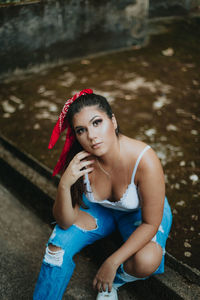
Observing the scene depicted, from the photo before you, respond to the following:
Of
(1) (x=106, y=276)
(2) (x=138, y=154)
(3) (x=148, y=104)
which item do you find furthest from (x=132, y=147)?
(3) (x=148, y=104)

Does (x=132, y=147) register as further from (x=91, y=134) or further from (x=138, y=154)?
(x=91, y=134)

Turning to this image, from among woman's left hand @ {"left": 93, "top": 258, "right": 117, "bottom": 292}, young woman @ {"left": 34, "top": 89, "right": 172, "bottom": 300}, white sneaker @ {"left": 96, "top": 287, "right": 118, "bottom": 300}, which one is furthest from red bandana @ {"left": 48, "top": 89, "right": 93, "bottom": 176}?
white sneaker @ {"left": 96, "top": 287, "right": 118, "bottom": 300}

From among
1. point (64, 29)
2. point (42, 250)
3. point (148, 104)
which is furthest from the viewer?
point (64, 29)

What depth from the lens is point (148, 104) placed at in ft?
15.0

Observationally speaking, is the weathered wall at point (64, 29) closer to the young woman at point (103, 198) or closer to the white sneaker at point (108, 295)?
the young woman at point (103, 198)

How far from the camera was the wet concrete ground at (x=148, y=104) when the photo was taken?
309cm

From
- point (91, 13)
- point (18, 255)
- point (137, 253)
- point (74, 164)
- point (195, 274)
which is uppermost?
point (91, 13)

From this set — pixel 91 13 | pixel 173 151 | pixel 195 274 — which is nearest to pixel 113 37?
pixel 91 13

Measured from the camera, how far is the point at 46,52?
565 cm

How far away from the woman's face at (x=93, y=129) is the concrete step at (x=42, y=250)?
0.87 metres

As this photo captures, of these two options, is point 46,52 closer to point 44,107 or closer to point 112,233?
point 44,107

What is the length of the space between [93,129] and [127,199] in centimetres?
52

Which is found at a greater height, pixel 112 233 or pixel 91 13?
pixel 91 13

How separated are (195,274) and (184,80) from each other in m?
3.48
